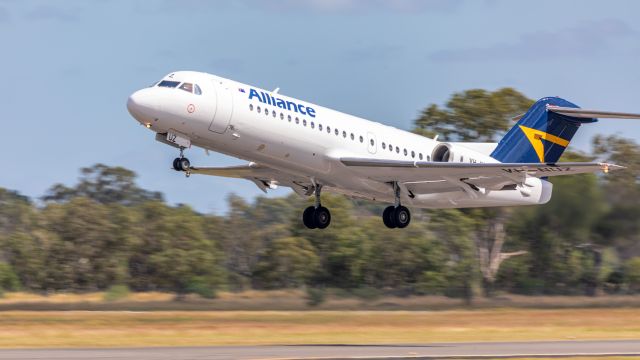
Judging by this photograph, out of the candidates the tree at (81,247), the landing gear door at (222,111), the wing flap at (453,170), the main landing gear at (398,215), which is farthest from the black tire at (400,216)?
the tree at (81,247)

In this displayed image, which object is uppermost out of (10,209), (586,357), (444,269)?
(10,209)

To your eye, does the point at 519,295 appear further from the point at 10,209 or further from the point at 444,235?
the point at 10,209

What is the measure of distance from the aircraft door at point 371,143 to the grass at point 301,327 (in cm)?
601

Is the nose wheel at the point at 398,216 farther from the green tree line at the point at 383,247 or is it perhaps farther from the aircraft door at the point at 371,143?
the green tree line at the point at 383,247

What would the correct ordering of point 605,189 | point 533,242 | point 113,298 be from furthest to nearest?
point 533,242
point 113,298
point 605,189

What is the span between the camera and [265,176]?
3809 cm

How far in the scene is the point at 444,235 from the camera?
63.2m

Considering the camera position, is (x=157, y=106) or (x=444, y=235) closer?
(x=157, y=106)

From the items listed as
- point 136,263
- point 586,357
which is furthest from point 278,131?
point 136,263

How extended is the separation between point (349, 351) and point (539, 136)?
14942 millimetres

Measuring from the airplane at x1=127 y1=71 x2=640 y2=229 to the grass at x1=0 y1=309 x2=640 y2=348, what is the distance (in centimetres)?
403

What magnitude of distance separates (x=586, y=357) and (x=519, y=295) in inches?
1080

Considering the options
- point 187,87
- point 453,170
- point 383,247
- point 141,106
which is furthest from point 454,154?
point 383,247

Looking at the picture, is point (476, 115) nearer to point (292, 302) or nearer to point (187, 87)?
point (292, 302)
